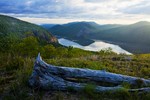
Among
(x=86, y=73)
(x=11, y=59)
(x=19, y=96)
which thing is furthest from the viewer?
(x=11, y=59)

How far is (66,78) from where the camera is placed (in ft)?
23.4

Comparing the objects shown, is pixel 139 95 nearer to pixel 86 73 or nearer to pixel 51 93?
pixel 86 73

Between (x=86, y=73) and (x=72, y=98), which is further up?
(x=86, y=73)

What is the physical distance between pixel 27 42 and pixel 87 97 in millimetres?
53600

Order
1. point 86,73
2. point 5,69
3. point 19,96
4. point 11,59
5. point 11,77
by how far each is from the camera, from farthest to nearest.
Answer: point 11,59 → point 5,69 → point 11,77 → point 86,73 → point 19,96

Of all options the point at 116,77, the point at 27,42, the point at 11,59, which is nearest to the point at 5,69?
the point at 11,59

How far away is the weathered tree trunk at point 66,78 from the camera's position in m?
6.73

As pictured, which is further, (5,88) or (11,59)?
(11,59)

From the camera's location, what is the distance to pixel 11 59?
9797 millimetres

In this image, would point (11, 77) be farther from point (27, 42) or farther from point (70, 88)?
point (27, 42)

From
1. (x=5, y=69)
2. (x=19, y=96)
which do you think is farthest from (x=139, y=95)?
(x=5, y=69)

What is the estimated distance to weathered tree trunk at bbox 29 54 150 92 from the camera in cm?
673

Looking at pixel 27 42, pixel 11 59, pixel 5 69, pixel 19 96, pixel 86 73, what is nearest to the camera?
pixel 19 96

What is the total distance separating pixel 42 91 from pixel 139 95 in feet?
8.79
